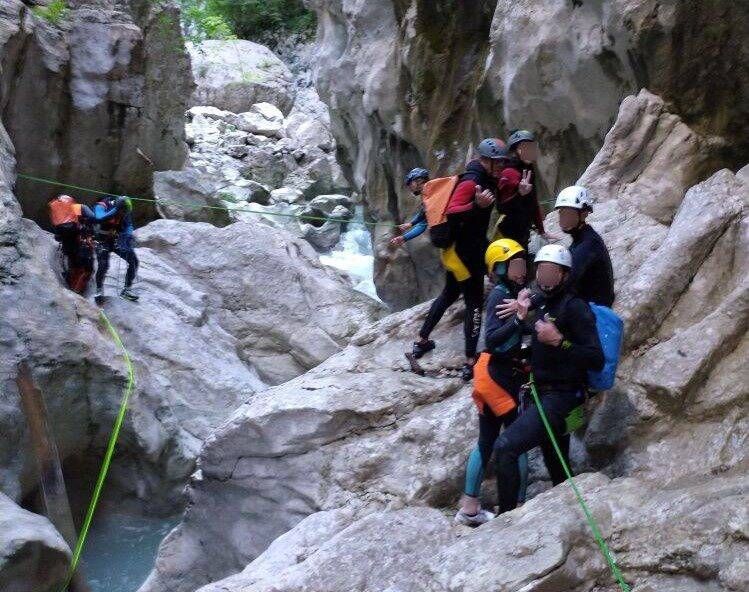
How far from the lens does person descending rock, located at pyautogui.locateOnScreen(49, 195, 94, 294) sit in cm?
1094

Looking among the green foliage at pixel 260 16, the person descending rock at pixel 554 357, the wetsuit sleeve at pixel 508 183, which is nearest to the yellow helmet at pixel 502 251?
the person descending rock at pixel 554 357

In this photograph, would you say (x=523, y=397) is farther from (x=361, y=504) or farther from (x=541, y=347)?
(x=361, y=504)

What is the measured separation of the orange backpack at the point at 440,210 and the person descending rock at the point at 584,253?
954 millimetres

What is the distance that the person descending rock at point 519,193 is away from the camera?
21.9ft

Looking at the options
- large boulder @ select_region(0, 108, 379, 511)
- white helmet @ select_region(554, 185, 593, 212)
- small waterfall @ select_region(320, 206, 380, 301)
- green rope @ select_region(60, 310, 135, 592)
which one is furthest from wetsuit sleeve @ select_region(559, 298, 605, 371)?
small waterfall @ select_region(320, 206, 380, 301)

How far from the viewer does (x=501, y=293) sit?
5.36 m

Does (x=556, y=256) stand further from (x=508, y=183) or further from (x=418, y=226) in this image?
(x=418, y=226)

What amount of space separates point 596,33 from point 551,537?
7.23 m

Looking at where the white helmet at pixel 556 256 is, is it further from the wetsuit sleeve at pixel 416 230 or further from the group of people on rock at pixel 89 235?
the group of people on rock at pixel 89 235

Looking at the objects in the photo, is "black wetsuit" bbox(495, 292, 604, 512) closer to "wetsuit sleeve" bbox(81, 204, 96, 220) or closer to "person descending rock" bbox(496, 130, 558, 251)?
"person descending rock" bbox(496, 130, 558, 251)

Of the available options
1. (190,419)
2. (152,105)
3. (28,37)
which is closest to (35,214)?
(28,37)

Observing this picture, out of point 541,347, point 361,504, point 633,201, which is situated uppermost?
point 633,201

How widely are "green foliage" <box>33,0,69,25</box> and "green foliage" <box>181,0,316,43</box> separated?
15.9 metres

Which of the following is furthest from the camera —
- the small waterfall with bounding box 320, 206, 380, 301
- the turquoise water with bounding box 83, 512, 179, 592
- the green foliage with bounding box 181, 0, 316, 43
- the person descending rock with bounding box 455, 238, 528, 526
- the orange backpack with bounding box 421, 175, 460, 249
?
the green foliage with bounding box 181, 0, 316, 43
